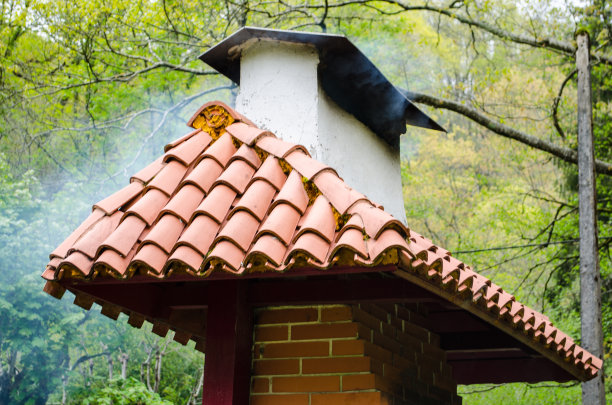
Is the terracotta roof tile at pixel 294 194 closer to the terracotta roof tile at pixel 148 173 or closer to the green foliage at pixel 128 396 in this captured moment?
the terracotta roof tile at pixel 148 173

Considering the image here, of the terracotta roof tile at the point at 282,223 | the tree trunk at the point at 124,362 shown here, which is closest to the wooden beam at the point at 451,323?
the terracotta roof tile at the point at 282,223

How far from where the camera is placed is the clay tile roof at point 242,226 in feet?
8.04

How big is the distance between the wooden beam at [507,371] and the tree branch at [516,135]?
5261 mm

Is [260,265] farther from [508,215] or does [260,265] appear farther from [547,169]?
[547,169]

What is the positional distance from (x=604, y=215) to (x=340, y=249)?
38.6 ft

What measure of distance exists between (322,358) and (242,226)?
3.50 feet

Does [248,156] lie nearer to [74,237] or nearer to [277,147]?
[277,147]

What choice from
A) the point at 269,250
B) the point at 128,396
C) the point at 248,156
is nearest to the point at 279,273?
the point at 269,250

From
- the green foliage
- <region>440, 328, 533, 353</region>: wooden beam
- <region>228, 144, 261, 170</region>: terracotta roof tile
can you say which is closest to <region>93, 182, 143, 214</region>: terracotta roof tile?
<region>228, 144, 261, 170</region>: terracotta roof tile

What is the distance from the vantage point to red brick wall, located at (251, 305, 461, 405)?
333 centimetres

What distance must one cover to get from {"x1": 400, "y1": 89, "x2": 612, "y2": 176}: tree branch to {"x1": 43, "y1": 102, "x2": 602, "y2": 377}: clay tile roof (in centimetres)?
716

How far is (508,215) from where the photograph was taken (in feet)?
51.3

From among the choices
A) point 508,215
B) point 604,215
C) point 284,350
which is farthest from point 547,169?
point 284,350

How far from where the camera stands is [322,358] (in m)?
3.40
